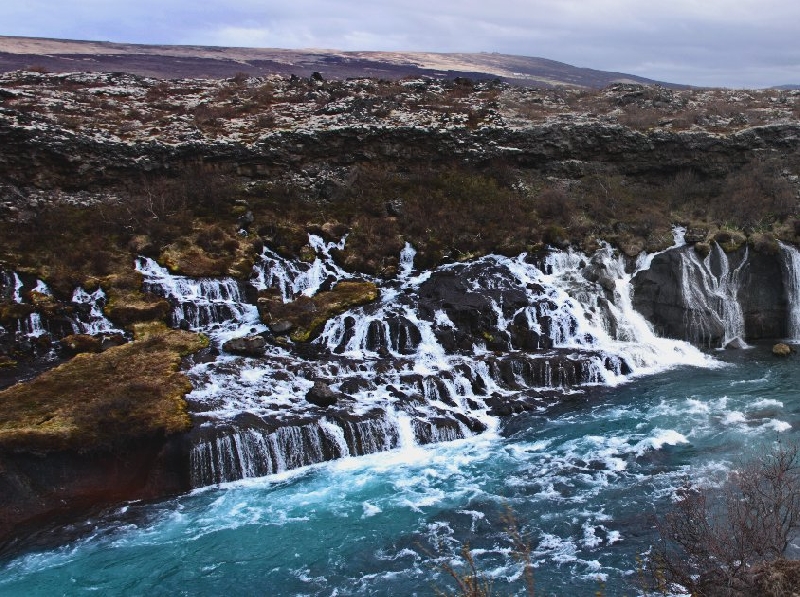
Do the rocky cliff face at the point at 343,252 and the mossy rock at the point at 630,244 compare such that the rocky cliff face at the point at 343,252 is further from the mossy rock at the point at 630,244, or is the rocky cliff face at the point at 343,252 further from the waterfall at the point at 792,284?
the waterfall at the point at 792,284

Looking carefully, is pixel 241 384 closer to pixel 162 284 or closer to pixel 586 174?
pixel 162 284

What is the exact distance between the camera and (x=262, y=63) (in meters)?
77.8

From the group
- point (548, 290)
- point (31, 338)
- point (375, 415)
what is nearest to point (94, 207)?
point (31, 338)

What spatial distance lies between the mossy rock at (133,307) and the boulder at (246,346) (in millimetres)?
3569

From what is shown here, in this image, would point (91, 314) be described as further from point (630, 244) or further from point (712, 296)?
point (712, 296)

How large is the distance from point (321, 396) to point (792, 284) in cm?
2161

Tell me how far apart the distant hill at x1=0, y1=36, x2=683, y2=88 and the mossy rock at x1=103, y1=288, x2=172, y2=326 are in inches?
1392

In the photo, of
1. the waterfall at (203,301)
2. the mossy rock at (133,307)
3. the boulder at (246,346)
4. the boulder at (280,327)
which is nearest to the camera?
the boulder at (246,346)

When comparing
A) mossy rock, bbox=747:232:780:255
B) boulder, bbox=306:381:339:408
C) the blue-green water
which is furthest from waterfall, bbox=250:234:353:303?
mossy rock, bbox=747:232:780:255

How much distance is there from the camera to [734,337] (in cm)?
2883

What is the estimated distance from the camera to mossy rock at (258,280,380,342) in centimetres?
2608

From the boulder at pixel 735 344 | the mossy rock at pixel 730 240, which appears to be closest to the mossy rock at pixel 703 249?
the mossy rock at pixel 730 240

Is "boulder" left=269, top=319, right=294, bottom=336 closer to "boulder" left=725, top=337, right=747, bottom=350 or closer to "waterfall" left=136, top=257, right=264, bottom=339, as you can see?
"waterfall" left=136, top=257, right=264, bottom=339

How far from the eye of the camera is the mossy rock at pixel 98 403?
18.3 metres
